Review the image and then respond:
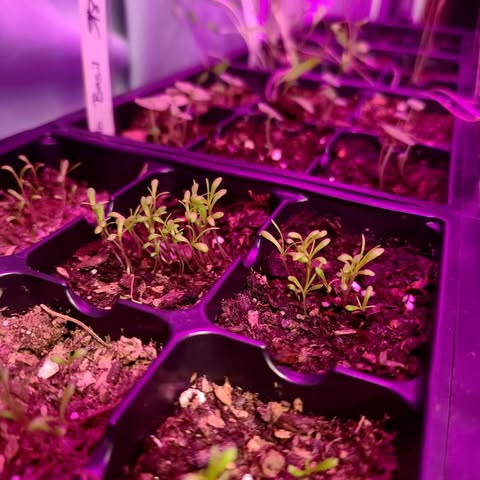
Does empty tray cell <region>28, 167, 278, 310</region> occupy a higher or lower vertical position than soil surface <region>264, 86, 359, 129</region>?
lower

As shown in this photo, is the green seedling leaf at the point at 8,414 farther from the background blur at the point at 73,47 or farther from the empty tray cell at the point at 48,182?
the background blur at the point at 73,47

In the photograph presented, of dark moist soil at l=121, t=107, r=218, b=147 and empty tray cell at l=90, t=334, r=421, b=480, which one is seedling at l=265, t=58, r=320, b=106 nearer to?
dark moist soil at l=121, t=107, r=218, b=147

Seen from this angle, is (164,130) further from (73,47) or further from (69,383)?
(69,383)

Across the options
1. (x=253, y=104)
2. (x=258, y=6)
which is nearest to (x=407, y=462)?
(x=253, y=104)

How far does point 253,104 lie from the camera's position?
53.1 inches

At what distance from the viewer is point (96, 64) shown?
993mm

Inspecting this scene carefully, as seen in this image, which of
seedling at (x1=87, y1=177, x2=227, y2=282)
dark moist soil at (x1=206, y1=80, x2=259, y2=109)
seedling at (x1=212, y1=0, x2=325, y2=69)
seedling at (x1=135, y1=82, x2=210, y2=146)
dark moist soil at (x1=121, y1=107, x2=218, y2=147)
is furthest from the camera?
dark moist soil at (x1=206, y1=80, x2=259, y2=109)

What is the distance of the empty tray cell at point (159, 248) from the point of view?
2.57 feet

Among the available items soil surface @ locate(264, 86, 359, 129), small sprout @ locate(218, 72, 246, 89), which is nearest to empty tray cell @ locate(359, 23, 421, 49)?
soil surface @ locate(264, 86, 359, 129)

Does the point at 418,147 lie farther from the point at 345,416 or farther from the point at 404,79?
the point at 345,416

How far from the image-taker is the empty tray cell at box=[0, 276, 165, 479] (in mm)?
554

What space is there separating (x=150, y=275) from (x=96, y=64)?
0.44 metres

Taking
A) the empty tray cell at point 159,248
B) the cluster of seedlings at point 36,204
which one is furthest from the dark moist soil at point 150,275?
the cluster of seedlings at point 36,204

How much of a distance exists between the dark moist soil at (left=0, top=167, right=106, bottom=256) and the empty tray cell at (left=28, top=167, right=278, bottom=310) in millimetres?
74
